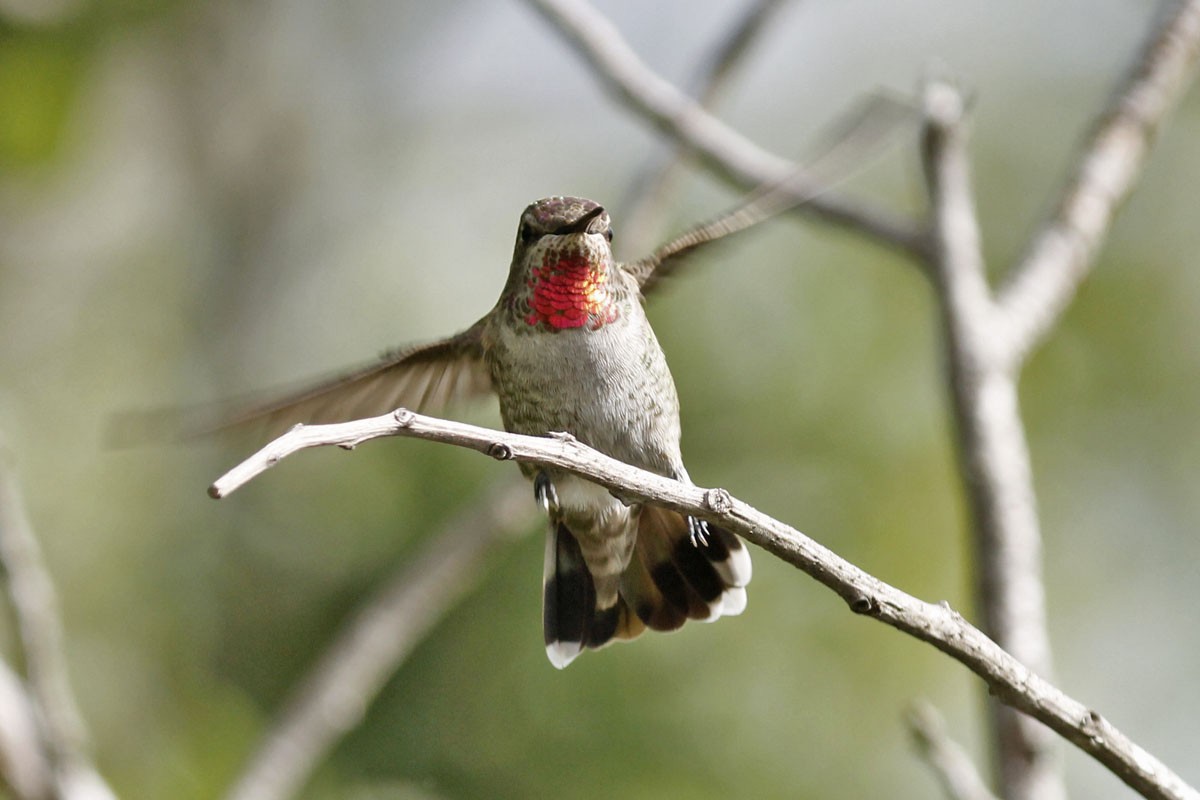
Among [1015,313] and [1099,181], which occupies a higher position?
[1099,181]

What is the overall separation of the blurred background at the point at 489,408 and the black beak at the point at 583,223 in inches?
68.7

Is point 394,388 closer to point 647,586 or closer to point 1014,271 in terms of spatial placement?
point 647,586

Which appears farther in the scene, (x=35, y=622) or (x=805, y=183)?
(x=805, y=183)

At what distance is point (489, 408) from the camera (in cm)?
530

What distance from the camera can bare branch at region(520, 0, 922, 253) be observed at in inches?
165

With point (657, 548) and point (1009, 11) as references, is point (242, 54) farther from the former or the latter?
Result: point (657, 548)

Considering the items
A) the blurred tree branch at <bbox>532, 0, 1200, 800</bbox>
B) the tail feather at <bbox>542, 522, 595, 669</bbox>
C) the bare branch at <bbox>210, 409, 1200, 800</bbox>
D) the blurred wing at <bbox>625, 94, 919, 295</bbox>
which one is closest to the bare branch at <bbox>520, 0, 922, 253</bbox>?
the blurred tree branch at <bbox>532, 0, 1200, 800</bbox>

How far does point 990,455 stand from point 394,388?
5.17 feet

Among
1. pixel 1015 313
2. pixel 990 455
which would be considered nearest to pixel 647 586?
pixel 990 455

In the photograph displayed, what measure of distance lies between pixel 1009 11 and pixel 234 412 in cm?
598

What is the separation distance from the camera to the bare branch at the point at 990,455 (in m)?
3.24

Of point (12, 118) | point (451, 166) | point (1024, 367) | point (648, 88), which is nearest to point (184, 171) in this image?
point (451, 166)

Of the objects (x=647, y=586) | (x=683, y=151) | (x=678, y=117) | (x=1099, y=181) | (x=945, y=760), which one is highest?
(x=1099, y=181)

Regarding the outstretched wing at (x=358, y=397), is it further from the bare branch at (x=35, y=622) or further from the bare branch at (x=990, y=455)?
the bare branch at (x=990, y=455)
